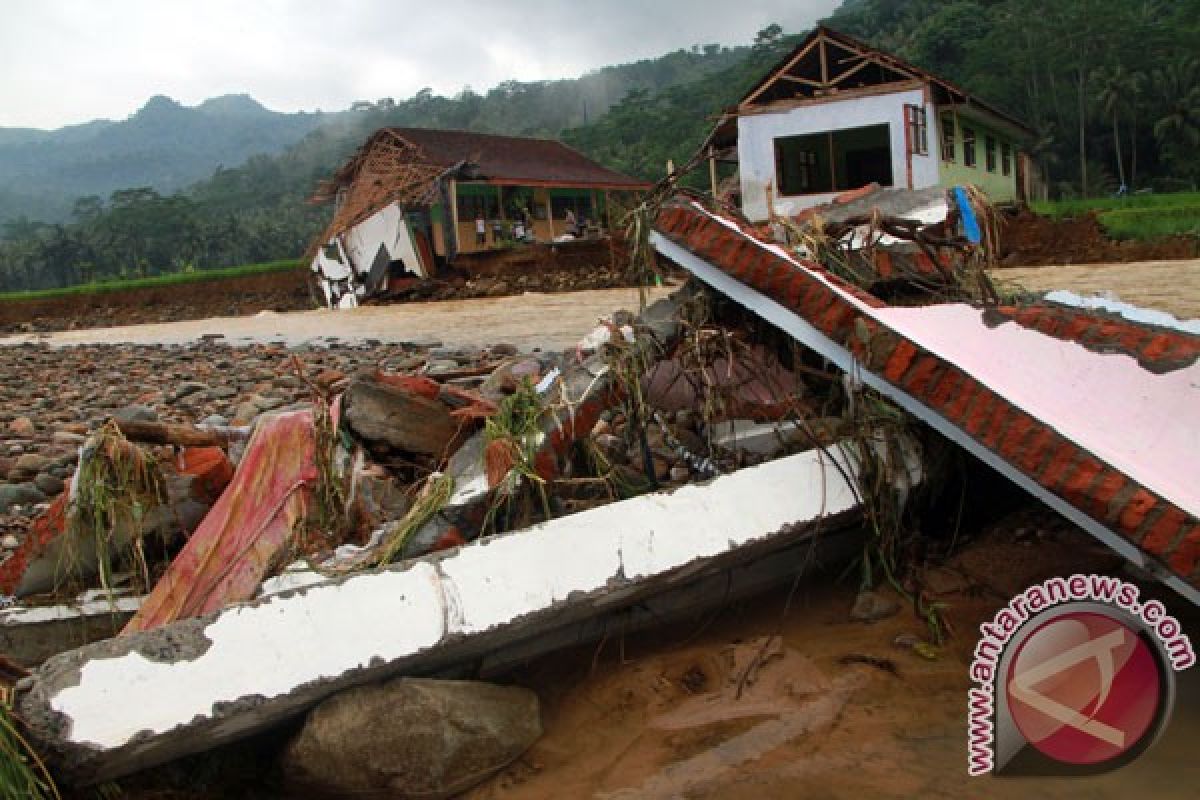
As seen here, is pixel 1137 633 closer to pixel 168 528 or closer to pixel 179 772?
pixel 179 772

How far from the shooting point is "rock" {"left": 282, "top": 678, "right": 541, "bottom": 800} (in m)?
2.64

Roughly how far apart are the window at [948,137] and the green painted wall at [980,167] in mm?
152

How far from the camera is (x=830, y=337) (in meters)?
3.54

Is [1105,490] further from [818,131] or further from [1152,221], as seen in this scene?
[818,131]

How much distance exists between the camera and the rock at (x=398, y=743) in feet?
8.66

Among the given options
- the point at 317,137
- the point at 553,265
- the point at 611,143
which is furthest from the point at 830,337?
the point at 317,137

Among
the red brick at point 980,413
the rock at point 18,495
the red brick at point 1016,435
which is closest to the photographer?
the red brick at point 1016,435

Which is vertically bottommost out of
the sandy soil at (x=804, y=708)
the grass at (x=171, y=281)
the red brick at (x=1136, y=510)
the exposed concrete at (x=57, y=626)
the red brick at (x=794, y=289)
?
the sandy soil at (x=804, y=708)

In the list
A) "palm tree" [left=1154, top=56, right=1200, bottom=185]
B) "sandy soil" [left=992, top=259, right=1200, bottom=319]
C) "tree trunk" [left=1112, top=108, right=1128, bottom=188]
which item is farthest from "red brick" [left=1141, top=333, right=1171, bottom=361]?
"tree trunk" [left=1112, top=108, right=1128, bottom=188]

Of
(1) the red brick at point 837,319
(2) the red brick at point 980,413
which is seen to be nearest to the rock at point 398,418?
(1) the red brick at point 837,319

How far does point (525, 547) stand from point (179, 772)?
1.12m

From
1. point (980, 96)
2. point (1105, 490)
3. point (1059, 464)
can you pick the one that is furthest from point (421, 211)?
point (980, 96)

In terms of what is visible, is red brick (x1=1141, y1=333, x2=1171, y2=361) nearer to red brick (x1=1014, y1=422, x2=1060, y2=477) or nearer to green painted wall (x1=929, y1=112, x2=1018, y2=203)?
red brick (x1=1014, y1=422, x2=1060, y2=477)

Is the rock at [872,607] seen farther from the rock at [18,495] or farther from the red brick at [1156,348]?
the rock at [18,495]
